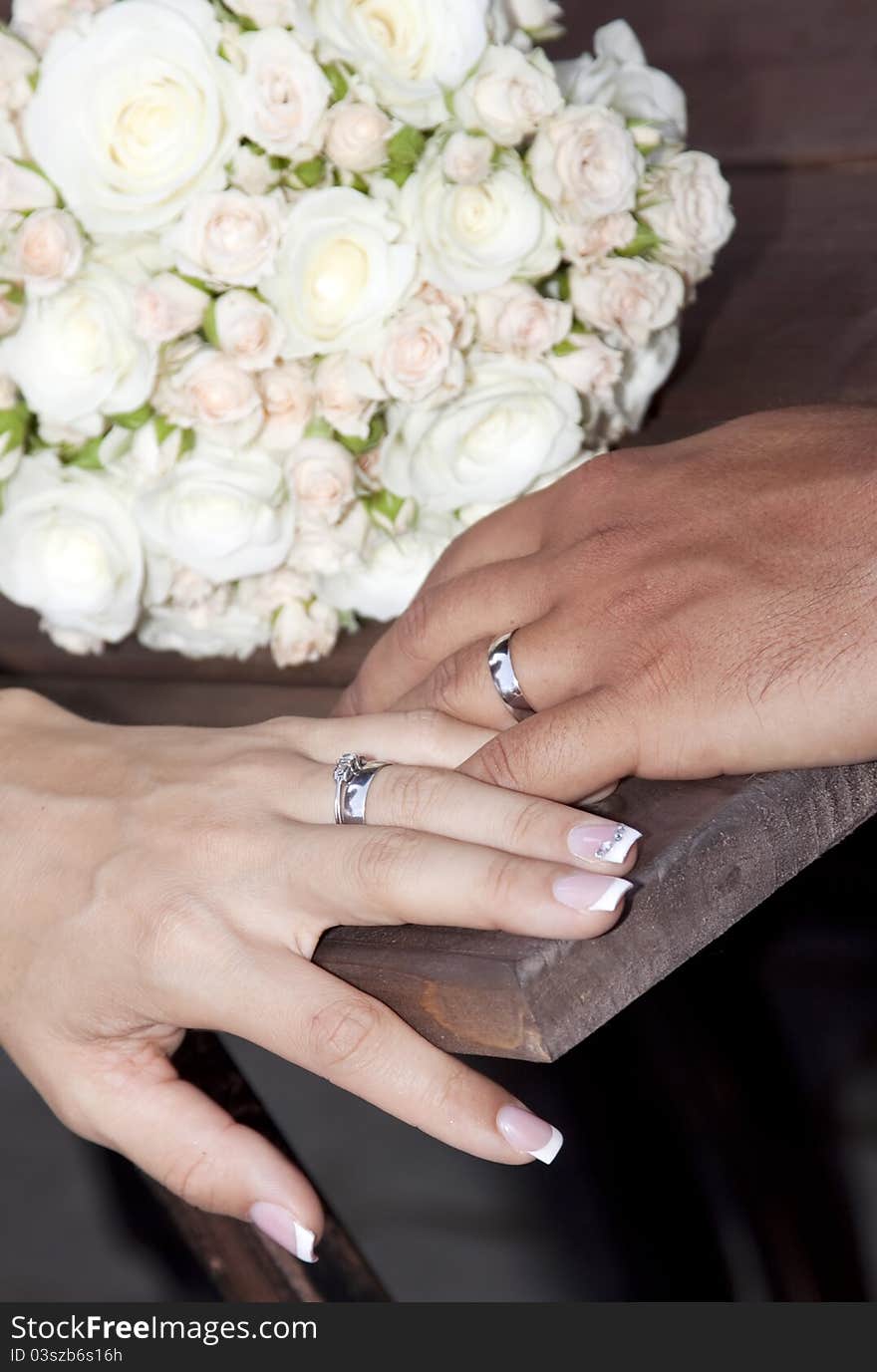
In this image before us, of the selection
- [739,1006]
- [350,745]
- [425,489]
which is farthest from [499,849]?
[739,1006]

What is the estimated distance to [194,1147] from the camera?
0.75 m

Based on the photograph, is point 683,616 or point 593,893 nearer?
point 593,893

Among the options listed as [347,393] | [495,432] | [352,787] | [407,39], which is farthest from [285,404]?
[352,787]

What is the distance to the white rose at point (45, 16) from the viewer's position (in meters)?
0.94

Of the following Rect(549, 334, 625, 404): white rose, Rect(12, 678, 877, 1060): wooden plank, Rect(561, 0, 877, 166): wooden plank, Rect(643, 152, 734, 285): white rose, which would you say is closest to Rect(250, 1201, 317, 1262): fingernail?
Rect(12, 678, 877, 1060): wooden plank

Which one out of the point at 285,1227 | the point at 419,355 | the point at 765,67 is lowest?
the point at 285,1227

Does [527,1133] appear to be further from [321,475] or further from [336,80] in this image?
[336,80]

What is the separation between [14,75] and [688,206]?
47 centimetres

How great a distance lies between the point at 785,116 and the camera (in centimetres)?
126

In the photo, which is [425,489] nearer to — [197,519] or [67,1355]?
[197,519]

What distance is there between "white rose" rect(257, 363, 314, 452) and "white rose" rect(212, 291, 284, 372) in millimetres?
27

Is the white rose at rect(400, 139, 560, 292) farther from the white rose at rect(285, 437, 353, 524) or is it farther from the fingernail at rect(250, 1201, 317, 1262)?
the fingernail at rect(250, 1201, 317, 1262)

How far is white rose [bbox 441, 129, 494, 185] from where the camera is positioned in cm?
90

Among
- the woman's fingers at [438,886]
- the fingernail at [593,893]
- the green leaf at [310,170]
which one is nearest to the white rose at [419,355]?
the green leaf at [310,170]
